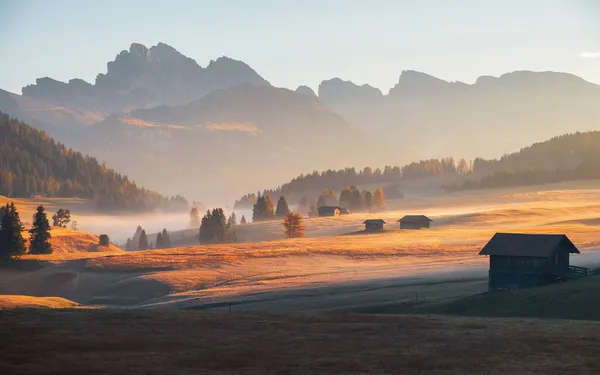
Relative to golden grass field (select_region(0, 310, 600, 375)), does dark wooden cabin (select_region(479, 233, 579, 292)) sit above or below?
above

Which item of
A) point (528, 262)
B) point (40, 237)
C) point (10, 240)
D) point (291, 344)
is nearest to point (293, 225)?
point (40, 237)

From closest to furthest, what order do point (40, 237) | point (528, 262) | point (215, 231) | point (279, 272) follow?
point (528, 262), point (279, 272), point (40, 237), point (215, 231)

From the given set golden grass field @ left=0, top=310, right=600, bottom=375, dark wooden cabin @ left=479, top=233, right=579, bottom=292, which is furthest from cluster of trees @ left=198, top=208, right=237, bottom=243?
golden grass field @ left=0, top=310, right=600, bottom=375

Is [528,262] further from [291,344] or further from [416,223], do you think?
[416,223]

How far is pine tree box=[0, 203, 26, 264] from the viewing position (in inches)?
4695

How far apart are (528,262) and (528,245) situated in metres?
1.97

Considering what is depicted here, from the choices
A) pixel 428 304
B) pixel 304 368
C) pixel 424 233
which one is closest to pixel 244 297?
pixel 428 304

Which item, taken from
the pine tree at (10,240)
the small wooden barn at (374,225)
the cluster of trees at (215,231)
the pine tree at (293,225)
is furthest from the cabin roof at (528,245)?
the cluster of trees at (215,231)

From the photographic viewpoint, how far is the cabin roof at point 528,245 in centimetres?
7544

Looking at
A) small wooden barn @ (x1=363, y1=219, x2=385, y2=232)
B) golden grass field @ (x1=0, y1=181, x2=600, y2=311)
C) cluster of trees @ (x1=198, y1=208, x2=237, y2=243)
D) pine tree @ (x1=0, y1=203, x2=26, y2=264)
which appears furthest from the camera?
cluster of trees @ (x1=198, y1=208, x2=237, y2=243)

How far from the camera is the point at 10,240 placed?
393 feet

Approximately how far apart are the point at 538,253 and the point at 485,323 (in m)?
22.9

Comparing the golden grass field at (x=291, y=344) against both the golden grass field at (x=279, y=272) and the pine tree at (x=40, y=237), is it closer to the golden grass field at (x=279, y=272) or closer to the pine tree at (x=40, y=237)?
the golden grass field at (x=279, y=272)

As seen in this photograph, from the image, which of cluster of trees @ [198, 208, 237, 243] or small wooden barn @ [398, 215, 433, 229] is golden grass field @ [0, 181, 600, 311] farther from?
cluster of trees @ [198, 208, 237, 243]
